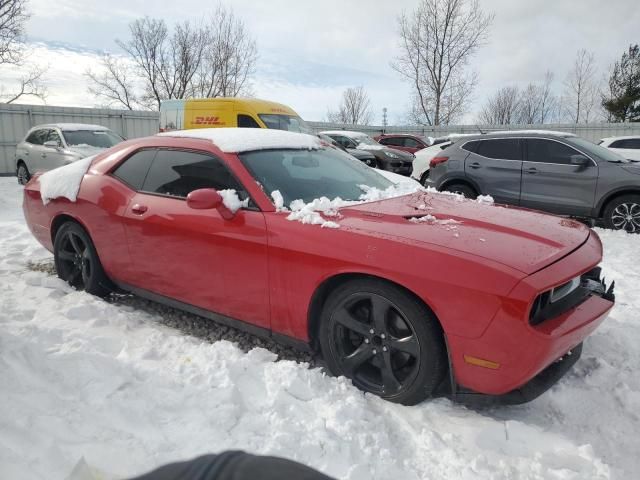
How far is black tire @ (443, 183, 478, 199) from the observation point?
27.2 ft

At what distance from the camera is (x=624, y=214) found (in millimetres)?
7012

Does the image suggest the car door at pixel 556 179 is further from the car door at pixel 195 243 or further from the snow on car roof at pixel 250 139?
the car door at pixel 195 243

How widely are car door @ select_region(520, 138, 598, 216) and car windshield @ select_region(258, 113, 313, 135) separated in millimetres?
5434

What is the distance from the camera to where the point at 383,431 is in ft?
7.68

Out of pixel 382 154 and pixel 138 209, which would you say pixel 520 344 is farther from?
pixel 382 154

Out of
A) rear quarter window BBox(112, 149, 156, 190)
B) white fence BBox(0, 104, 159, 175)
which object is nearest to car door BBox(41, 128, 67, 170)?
white fence BBox(0, 104, 159, 175)

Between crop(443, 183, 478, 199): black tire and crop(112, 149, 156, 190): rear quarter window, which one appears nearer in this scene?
crop(112, 149, 156, 190): rear quarter window

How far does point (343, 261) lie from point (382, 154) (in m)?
13.1

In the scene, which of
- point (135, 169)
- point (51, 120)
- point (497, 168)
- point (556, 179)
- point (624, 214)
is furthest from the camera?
point (51, 120)

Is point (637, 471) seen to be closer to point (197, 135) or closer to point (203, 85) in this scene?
point (197, 135)

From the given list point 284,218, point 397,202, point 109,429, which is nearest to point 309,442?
point 109,429

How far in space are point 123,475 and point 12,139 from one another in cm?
1794

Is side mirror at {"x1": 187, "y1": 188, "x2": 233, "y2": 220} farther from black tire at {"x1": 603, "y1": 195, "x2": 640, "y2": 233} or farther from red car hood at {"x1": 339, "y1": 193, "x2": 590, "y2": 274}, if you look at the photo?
black tire at {"x1": 603, "y1": 195, "x2": 640, "y2": 233}

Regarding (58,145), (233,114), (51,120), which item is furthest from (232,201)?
(51,120)
